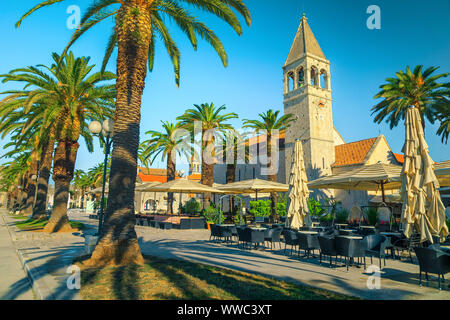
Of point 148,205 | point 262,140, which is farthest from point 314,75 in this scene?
point 148,205

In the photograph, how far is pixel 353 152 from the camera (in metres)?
33.4

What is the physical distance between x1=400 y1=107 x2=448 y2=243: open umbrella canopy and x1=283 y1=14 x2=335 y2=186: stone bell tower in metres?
24.0

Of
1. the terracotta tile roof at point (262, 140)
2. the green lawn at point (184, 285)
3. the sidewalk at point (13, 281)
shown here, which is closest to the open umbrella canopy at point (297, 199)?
the green lawn at point (184, 285)

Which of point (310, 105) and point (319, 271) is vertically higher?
point (310, 105)

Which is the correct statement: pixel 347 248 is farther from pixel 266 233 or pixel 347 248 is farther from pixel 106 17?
pixel 106 17

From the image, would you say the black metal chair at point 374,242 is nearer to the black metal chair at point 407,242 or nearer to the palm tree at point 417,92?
the black metal chair at point 407,242

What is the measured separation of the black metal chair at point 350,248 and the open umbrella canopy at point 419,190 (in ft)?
4.97

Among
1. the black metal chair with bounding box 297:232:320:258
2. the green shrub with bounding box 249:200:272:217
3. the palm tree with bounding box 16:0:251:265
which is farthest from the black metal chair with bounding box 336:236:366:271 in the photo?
the green shrub with bounding box 249:200:272:217

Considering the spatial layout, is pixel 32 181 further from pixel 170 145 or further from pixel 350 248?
pixel 350 248

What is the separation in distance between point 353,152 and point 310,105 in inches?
304

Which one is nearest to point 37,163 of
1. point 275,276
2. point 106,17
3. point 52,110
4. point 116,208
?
point 52,110

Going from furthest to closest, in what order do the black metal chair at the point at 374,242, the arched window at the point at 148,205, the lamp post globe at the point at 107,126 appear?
the arched window at the point at 148,205, the lamp post globe at the point at 107,126, the black metal chair at the point at 374,242

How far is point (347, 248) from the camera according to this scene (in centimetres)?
692

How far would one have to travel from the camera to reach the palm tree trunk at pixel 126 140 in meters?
7.35
